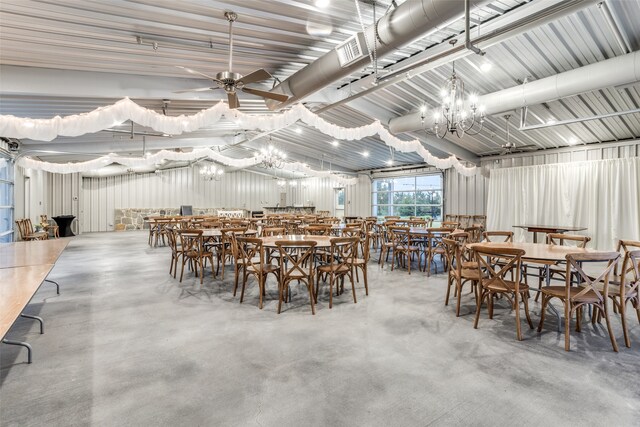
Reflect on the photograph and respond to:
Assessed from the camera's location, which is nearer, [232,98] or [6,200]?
[232,98]

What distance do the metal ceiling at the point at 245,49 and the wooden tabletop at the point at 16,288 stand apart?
2539mm

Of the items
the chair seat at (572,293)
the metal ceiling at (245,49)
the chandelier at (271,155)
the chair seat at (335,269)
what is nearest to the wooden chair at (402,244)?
the chair seat at (335,269)

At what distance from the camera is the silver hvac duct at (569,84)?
4312 millimetres

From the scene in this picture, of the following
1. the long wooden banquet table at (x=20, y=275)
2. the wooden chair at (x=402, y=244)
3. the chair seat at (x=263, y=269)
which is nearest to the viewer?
the long wooden banquet table at (x=20, y=275)

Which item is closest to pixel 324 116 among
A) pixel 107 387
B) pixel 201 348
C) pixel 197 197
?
pixel 201 348

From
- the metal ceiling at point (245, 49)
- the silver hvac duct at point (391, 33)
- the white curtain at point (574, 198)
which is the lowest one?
the white curtain at point (574, 198)

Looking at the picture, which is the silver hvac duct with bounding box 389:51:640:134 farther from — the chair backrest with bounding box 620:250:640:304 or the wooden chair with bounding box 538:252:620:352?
the wooden chair with bounding box 538:252:620:352

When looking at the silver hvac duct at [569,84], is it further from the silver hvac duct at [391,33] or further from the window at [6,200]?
the window at [6,200]

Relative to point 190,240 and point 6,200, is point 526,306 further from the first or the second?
point 6,200

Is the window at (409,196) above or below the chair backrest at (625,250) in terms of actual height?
above

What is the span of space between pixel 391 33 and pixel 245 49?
2.14 meters

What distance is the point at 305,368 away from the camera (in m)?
2.51

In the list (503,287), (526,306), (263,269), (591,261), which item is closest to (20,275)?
(263,269)

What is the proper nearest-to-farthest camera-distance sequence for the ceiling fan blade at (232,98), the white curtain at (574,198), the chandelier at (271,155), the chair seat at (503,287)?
the chair seat at (503,287), the ceiling fan blade at (232,98), the white curtain at (574,198), the chandelier at (271,155)
